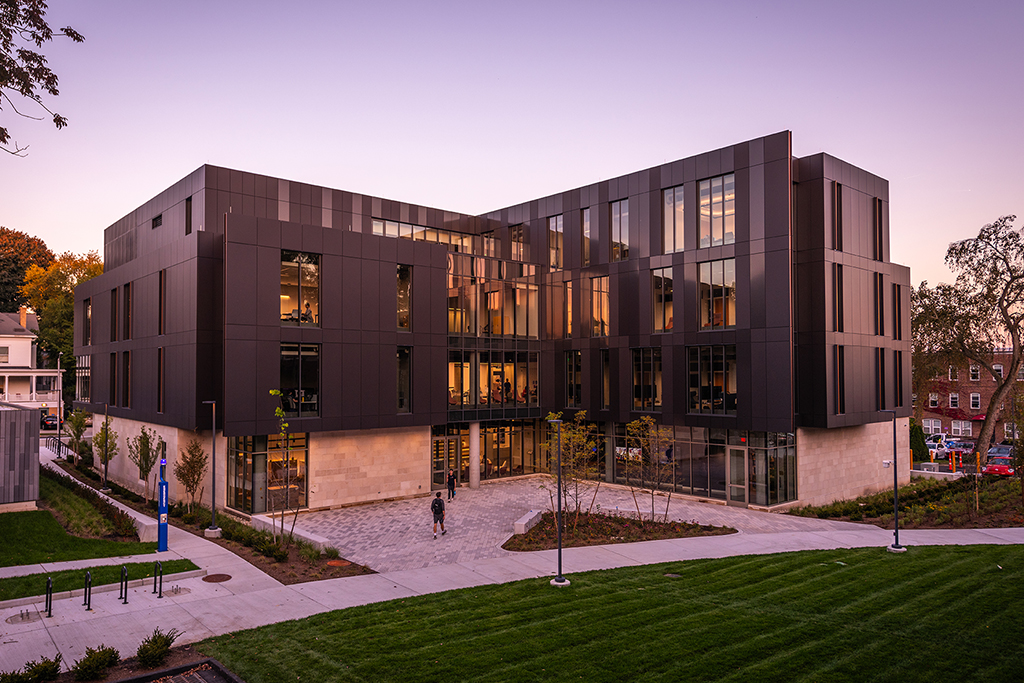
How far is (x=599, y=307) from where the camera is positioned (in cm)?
3903

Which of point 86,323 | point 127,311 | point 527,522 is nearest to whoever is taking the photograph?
point 527,522

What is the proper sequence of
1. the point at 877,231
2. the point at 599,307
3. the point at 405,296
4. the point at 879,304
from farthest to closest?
the point at 599,307
the point at 879,304
the point at 877,231
the point at 405,296

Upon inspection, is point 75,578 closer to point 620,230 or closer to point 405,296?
point 405,296

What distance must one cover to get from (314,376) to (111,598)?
13.9 m

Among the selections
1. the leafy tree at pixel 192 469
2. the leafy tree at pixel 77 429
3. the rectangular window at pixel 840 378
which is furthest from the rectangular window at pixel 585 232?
the leafy tree at pixel 77 429

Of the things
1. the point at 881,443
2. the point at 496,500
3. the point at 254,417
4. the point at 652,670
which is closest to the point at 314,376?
the point at 254,417

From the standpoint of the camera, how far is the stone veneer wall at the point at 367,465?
98.4 feet

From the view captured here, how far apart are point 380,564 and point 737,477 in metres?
19.2

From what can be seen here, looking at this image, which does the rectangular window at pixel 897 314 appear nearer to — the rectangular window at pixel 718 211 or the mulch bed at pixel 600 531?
the rectangular window at pixel 718 211

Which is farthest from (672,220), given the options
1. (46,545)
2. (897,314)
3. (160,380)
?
(46,545)

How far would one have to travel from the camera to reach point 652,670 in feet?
39.6

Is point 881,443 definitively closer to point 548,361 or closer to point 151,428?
point 548,361

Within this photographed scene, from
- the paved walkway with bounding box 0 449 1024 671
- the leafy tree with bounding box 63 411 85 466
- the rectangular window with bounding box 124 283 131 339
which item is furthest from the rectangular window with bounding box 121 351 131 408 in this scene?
the paved walkway with bounding box 0 449 1024 671

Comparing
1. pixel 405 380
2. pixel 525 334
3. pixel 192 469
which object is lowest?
pixel 192 469
